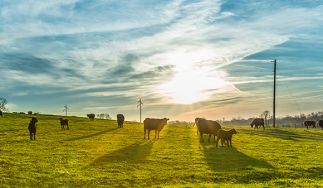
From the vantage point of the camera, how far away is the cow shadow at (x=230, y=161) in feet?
96.1

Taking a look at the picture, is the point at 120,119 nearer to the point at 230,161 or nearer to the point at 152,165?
the point at 230,161

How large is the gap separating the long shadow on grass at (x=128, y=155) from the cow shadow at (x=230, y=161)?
5.86 meters

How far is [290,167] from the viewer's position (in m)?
29.8

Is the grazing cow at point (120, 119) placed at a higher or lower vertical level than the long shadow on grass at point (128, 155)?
higher

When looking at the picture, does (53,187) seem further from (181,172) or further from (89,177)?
→ (181,172)

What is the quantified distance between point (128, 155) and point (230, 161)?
29.9 feet

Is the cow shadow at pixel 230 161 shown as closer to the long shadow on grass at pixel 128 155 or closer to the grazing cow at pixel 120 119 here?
the long shadow on grass at pixel 128 155

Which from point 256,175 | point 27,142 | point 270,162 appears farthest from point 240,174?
point 27,142

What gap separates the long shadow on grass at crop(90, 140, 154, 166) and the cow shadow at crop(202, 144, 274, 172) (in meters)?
5.86

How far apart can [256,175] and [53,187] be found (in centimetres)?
1395

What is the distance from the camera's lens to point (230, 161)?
3200cm

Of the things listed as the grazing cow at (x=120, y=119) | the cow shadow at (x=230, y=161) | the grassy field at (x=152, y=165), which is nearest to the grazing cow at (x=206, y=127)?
the grassy field at (x=152, y=165)

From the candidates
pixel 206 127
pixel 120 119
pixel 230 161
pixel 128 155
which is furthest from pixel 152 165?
pixel 120 119

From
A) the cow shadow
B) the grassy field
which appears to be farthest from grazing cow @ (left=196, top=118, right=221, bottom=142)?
the cow shadow
